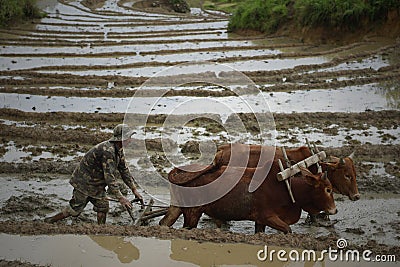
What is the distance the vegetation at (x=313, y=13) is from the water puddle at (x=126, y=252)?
725 inches

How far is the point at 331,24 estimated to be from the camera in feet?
75.5

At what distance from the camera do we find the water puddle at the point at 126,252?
548 centimetres

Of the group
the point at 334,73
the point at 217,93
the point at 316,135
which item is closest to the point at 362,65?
the point at 334,73

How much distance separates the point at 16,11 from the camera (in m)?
31.1

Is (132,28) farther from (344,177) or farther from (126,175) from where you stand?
(344,177)

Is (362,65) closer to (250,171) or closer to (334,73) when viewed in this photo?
(334,73)

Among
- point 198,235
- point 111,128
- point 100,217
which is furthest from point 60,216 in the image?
point 111,128

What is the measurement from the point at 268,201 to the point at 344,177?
1305 millimetres

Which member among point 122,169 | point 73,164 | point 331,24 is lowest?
point 73,164

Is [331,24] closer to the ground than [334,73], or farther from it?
farther from it

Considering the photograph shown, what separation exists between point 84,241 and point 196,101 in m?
7.94

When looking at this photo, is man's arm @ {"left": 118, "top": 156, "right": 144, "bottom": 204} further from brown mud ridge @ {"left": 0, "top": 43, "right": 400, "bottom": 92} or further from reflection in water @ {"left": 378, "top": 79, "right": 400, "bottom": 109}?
reflection in water @ {"left": 378, "top": 79, "right": 400, "bottom": 109}

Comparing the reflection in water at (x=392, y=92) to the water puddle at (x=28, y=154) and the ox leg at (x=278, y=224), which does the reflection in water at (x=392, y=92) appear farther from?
→ the water puddle at (x=28, y=154)

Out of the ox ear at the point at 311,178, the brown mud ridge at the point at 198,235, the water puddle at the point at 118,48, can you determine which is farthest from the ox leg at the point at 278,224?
the water puddle at the point at 118,48
